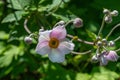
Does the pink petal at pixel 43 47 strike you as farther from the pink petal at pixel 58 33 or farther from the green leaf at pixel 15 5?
the green leaf at pixel 15 5

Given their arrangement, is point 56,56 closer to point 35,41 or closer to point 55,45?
point 55,45

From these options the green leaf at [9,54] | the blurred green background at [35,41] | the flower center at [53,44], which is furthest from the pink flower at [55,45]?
the green leaf at [9,54]

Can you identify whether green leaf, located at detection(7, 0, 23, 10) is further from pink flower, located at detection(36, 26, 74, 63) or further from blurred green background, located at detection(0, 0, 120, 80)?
pink flower, located at detection(36, 26, 74, 63)

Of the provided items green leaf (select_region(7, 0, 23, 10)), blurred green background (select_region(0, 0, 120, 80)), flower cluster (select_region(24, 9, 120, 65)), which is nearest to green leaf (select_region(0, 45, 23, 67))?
blurred green background (select_region(0, 0, 120, 80))

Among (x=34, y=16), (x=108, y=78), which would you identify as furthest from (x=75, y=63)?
(x=34, y=16)

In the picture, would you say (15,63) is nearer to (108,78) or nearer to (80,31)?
(80,31)

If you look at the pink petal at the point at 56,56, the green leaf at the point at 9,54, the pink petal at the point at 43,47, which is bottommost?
the green leaf at the point at 9,54

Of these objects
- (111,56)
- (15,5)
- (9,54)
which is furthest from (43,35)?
(9,54)

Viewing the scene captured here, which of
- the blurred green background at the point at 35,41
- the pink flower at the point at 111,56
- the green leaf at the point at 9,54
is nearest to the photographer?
the pink flower at the point at 111,56
